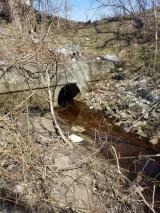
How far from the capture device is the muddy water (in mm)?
6070

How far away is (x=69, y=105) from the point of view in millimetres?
11125

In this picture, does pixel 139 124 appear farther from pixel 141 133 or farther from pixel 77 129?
pixel 77 129

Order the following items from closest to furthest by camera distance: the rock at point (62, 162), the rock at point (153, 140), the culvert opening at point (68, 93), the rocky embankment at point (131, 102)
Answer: the rock at point (62, 162)
the rock at point (153, 140)
the rocky embankment at point (131, 102)
the culvert opening at point (68, 93)

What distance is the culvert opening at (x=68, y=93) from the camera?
11453 millimetres

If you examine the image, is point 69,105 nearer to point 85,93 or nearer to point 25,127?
point 85,93

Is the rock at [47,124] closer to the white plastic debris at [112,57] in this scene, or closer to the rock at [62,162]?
the rock at [62,162]

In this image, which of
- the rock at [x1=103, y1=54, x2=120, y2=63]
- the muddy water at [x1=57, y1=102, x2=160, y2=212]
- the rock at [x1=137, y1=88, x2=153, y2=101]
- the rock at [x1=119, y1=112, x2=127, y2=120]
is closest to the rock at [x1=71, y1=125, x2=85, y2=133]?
the muddy water at [x1=57, y1=102, x2=160, y2=212]

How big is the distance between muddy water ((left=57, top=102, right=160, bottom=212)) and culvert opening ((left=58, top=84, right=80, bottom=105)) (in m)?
0.39

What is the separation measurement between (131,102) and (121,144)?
202cm

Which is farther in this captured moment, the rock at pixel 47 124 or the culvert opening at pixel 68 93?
the culvert opening at pixel 68 93

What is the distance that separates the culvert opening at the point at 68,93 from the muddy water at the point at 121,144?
Result: 0.39 m

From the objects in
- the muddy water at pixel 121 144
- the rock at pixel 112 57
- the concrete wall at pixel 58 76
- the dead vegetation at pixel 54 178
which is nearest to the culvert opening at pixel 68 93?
the concrete wall at pixel 58 76

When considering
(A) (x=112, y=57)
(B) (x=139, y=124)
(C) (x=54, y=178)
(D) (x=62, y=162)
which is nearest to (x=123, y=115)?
(B) (x=139, y=124)

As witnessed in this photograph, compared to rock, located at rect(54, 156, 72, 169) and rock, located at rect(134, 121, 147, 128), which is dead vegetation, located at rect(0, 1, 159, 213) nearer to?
rock, located at rect(54, 156, 72, 169)
